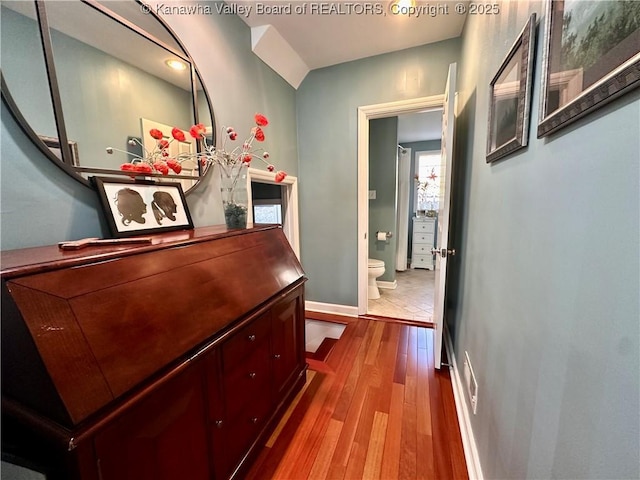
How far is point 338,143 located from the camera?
8.41 ft

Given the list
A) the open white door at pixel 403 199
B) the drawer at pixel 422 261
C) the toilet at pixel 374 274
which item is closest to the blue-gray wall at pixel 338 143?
the toilet at pixel 374 274

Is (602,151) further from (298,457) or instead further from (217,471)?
(298,457)

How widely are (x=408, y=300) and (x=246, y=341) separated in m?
2.63

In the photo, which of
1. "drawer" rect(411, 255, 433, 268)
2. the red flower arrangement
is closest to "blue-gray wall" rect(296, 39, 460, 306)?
the red flower arrangement

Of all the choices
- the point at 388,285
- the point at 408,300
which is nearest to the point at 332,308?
the point at 408,300

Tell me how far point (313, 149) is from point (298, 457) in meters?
2.50

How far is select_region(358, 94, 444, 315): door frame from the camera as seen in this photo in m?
2.24

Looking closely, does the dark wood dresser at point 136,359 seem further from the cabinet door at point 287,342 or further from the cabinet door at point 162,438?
the cabinet door at point 287,342

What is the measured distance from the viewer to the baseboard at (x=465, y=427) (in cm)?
112

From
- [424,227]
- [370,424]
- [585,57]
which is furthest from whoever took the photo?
[424,227]

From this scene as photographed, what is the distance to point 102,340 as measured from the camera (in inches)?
25.9

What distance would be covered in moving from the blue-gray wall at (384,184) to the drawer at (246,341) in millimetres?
2757

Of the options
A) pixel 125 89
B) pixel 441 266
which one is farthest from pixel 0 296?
pixel 441 266

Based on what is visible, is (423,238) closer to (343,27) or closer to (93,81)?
(343,27)
